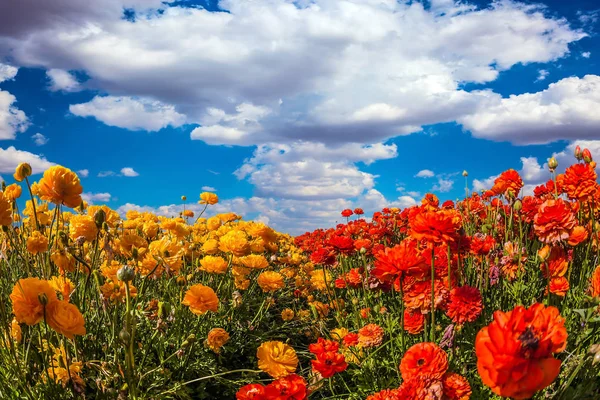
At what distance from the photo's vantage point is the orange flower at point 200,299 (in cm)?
252

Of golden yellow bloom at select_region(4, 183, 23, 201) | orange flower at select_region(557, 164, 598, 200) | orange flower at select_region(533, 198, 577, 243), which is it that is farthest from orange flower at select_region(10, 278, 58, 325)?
orange flower at select_region(557, 164, 598, 200)

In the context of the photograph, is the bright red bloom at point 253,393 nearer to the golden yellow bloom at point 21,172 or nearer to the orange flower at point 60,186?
the orange flower at point 60,186

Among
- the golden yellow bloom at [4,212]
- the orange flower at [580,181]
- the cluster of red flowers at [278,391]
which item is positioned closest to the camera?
the cluster of red flowers at [278,391]

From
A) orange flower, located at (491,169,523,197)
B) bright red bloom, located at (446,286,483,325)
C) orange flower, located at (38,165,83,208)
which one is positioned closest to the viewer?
bright red bloom, located at (446,286,483,325)

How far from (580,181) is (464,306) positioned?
5.25 ft

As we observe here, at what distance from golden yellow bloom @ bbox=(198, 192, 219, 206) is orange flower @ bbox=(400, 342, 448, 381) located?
13.5ft

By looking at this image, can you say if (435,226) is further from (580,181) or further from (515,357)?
(580,181)

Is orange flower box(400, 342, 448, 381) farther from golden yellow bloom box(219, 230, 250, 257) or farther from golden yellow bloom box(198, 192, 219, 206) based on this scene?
golden yellow bloom box(198, 192, 219, 206)

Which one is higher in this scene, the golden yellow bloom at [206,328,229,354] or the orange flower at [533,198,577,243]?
the orange flower at [533,198,577,243]

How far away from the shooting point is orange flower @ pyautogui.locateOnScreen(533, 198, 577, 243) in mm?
2631

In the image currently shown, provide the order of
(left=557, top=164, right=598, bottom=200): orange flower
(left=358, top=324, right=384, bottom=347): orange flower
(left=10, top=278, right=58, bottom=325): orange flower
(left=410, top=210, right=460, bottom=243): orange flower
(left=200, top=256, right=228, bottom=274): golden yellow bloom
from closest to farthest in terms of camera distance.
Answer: (left=10, top=278, right=58, bottom=325): orange flower, (left=410, top=210, right=460, bottom=243): orange flower, (left=358, top=324, right=384, bottom=347): orange flower, (left=557, top=164, right=598, bottom=200): orange flower, (left=200, top=256, right=228, bottom=274): golden yellow bloom

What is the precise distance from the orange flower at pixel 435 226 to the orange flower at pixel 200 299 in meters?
1.12

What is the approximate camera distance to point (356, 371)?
2789mm

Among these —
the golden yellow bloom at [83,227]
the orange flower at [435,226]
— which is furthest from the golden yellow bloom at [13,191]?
the orange flower at [435,226]
